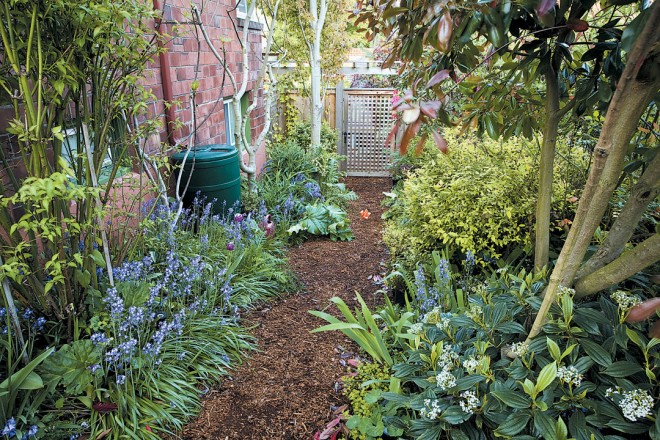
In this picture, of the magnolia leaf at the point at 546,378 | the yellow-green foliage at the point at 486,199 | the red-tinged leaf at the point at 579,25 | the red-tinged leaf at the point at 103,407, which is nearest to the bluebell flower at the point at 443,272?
the yellow-green foliage at the point at 486,199

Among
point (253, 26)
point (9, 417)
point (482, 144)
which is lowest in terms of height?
point (9, 417)

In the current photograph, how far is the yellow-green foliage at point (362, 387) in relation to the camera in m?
2.27

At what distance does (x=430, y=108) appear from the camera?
1.18 metres

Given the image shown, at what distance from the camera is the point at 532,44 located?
1879 millimetres

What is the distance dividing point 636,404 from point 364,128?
7.96 meters

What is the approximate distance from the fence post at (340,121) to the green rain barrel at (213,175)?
4.59m

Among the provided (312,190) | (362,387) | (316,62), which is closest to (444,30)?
(362,387)

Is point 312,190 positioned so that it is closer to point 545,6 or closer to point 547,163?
point 547,163

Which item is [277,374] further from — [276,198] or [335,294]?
[276,198]

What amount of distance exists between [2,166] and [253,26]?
529cm

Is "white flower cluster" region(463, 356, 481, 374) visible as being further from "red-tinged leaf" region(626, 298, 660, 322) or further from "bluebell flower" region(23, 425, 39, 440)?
"bluebell flower" region(23, 425, 39, 440)

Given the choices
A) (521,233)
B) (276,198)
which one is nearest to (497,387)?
(521,233)

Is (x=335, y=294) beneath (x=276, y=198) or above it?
beneath

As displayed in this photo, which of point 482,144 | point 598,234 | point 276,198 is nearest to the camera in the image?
point 598,234
